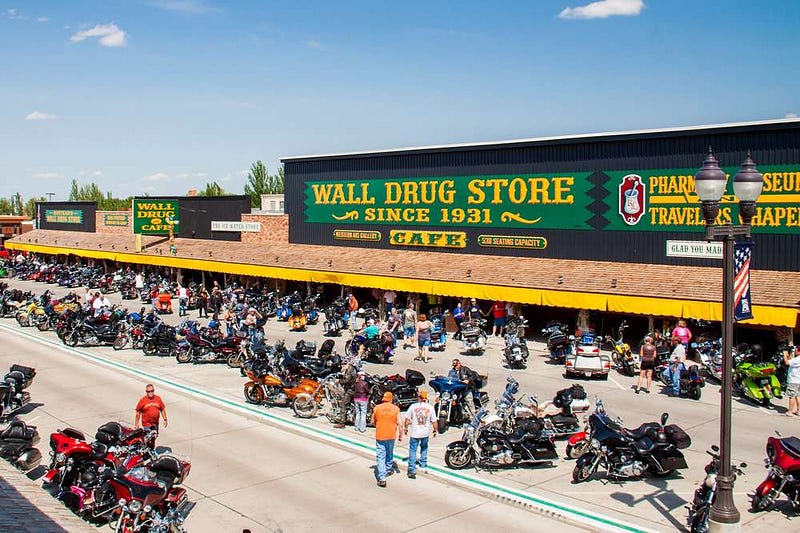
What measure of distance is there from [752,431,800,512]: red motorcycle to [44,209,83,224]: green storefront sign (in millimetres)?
61631

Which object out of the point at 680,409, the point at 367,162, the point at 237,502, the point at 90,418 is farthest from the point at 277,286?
the point at 237,502

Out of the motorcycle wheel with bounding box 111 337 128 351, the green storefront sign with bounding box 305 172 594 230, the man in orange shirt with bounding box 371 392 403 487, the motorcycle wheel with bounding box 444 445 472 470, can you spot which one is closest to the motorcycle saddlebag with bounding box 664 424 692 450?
the motorcycle wheel with bounding box 444 445 472 470

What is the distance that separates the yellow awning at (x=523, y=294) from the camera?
23.1m

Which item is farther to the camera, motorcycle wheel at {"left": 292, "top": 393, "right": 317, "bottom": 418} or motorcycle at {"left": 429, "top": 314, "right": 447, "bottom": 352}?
motorcycle at {"left": 429, "top": 314, "right": 447, "bottom": 352}

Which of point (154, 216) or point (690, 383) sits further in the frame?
point (154, 216)

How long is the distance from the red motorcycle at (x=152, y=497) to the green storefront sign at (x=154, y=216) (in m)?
41.2

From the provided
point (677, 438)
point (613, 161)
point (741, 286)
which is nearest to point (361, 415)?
point (677, 438)

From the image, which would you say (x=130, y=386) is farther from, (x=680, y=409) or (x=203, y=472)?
(x=680, y=409)

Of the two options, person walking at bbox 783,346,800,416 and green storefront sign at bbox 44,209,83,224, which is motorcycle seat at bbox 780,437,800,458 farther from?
green storefront sign at bbox 44,209,83,224

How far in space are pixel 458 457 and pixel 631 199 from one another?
17.4m

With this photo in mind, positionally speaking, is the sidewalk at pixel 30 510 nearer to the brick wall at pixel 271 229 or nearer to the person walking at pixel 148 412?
the person walking at pixel 148 412

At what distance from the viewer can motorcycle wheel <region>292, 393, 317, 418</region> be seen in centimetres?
1825

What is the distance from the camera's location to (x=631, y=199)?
2900 centimetres

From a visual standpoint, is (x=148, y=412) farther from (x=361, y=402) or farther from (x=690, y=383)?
(x=690, y=383)
